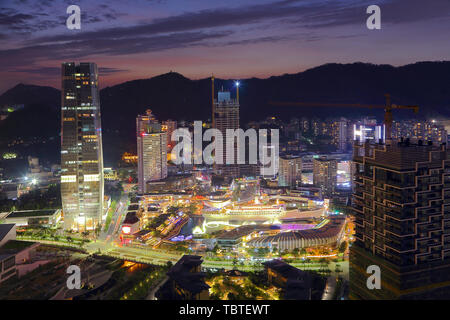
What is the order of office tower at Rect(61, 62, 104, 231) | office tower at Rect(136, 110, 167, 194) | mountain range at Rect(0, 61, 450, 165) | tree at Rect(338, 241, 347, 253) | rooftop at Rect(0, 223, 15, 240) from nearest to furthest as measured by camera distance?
rooftop at Rect(0, 223, 15, 240), tree at Rect(338, 241, 347, 253), office tower at Rect(61, 62, 104, 231), office tower at Rect(136, 110, 167, 194), mountain range at Rect(0, 61, 450, 165)

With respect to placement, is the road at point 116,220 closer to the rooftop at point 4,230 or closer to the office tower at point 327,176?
the rooftop at point 4,230

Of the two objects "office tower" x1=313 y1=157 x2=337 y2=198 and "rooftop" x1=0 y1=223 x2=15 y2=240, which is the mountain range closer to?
"office tower" x1=313 y1=157 x2=337 y2=198

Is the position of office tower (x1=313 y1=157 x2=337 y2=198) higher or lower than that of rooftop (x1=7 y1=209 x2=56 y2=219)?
higher

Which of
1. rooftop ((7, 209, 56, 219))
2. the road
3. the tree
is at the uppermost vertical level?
rooftop ((7, 209, 56, 219))

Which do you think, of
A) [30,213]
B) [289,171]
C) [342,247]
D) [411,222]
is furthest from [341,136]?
[411,222]

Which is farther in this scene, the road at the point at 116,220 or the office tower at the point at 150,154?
the office tower at the point at 150,154

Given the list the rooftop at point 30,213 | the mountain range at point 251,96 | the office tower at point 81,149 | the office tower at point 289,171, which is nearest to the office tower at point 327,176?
the office tower at point 289,171

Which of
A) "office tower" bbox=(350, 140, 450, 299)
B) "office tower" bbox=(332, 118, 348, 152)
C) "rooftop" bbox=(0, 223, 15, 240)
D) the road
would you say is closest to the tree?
"office tower" bbox=(350, 140, 450, 299)
